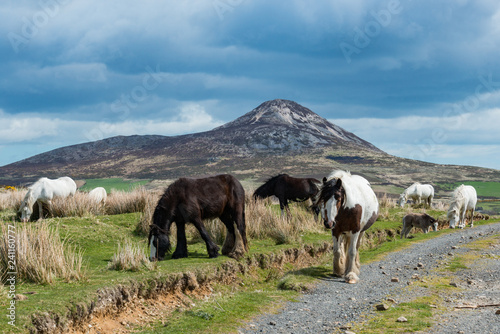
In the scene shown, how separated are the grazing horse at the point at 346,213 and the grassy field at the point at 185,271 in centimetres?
75

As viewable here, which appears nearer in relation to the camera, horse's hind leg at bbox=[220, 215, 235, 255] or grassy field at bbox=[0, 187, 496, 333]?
grassy field at bbox=[0, 187, 496, 333]

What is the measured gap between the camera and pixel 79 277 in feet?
24.6

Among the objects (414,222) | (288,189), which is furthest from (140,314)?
(414,222)

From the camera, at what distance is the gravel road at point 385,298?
6.38 metres

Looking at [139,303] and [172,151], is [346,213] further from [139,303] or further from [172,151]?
[172,151]

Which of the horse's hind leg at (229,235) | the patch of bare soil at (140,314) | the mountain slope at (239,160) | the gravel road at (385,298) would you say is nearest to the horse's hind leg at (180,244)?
the horse's hind leg at (229,235)

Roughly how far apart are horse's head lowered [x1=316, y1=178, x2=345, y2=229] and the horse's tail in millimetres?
11094

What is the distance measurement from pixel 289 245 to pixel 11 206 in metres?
13.3

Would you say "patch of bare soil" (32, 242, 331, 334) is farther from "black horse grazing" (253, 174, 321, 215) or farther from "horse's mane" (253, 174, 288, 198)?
"horse's mane" (253, 174, 288, 198)

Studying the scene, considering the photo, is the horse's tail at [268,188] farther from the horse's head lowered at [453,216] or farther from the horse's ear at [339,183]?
the horse's ear at [339,183]

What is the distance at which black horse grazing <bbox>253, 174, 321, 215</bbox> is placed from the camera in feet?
65.6

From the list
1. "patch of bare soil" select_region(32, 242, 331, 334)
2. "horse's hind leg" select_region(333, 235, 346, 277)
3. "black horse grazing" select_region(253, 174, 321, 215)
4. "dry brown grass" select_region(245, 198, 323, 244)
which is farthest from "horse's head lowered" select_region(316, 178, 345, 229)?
"black horse grazing" select_region(253, 174, 321, 215)

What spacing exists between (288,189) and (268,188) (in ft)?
3.36

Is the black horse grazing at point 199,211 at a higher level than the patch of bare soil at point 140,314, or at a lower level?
higher
